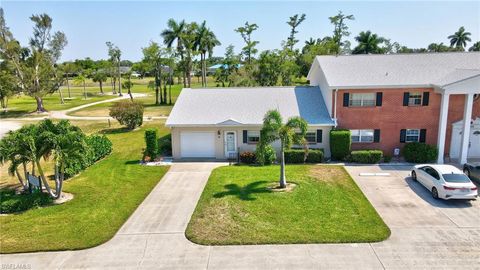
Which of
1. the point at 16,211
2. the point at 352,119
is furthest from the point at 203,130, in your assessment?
the point at 16,211

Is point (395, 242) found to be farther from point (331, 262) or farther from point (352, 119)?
point (352, 119)

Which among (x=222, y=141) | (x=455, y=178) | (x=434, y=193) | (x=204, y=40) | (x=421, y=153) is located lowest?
(x=434, y=193)

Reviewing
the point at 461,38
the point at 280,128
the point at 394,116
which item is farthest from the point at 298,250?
the point at 461,38

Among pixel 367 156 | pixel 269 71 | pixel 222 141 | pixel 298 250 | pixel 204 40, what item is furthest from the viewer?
pixel 204 40

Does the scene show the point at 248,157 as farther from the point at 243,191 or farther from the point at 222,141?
the point at 243,191

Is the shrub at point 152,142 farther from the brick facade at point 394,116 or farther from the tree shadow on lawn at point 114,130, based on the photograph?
the brick facade at point 394,116

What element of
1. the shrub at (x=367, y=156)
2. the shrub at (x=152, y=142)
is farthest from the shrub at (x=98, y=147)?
the shrub at (x=367, y=156)

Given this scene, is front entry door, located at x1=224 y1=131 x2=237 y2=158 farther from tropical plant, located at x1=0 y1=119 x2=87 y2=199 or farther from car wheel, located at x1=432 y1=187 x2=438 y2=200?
car wheel, located at x1=432 y1=187 x2=438 y2=200
